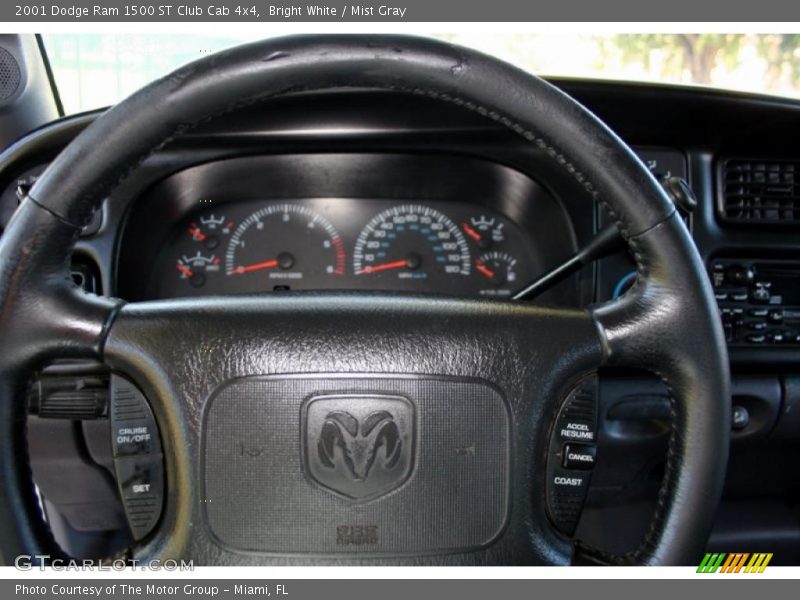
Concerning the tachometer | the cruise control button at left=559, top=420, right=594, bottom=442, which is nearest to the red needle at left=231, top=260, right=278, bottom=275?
the tachometer

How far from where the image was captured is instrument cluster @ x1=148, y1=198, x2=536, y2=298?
1753 millimetres

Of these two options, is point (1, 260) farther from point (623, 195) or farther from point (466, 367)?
point (623, 195)

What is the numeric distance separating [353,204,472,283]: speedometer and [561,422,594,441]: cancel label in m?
0.86

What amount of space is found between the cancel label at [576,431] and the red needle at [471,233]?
89 cm

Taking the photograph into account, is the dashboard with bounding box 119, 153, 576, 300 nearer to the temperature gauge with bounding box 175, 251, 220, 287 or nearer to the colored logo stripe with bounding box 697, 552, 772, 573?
the temperature gauge with bounding box 175, 251, 220, 287

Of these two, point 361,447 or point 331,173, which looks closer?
point 361,447

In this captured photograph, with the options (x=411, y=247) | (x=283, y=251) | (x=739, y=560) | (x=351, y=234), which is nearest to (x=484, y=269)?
(x=411, y=247)

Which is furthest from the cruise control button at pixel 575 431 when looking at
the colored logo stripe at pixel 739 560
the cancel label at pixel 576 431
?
the colored logo stripe at pixel 739 560

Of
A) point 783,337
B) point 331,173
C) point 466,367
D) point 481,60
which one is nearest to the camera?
point 481,60

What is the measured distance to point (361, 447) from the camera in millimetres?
907

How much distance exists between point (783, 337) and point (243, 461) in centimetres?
121

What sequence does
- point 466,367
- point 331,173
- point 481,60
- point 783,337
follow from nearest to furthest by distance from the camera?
1. point 481,60
2. point 466,367
3. point 783,337
4. point 331,173

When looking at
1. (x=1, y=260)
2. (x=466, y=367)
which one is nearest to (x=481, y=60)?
(x=466, y=367)

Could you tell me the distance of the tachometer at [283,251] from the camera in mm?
1763
